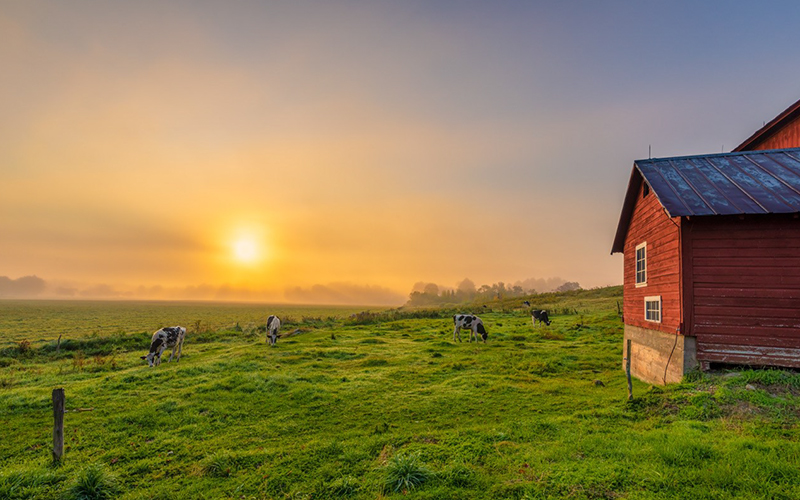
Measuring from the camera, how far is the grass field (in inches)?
277

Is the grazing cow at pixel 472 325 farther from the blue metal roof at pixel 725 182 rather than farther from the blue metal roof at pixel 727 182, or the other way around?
the blue metal roof at pixel 727 182

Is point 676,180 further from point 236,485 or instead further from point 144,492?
point 144,492

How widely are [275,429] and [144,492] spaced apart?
140 inches

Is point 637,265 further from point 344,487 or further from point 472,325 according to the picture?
point 344,487

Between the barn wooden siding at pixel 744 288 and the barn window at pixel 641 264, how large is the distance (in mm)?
3507

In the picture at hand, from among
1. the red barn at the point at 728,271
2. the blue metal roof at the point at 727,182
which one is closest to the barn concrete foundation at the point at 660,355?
the red barn at the point at 728,271

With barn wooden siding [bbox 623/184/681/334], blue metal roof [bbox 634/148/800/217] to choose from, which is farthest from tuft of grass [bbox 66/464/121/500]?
blue metal roof [bbox 634/148/800/217]

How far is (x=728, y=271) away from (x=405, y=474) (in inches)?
480

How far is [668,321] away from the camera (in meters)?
13.0

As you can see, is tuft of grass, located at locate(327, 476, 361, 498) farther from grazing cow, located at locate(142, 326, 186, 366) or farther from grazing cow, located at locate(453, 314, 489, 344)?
grazing cow, located at locate(453, 314, 489, 344)

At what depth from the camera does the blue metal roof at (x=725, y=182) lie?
458 inches

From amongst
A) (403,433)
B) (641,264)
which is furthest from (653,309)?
(403,433)

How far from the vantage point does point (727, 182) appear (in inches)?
528

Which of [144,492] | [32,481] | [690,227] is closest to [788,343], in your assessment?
[690,227]
